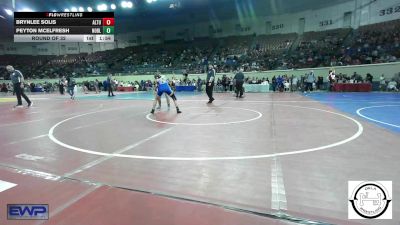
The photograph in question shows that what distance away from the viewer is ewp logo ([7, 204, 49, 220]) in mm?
3062

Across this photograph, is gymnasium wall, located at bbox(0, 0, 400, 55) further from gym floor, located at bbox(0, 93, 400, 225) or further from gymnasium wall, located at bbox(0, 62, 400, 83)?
gym floor, located at bbox(0, 93, 400, 225)

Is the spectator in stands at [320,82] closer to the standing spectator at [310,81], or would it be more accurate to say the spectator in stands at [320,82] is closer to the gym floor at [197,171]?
the standing spectator at [310,81]

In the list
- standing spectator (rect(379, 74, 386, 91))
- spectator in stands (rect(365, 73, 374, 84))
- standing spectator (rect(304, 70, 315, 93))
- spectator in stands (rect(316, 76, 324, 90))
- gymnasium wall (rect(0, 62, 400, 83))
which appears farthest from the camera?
spectator in stands (rect(316, 76, 324, 90))

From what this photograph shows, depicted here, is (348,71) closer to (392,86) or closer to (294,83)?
(392,86)

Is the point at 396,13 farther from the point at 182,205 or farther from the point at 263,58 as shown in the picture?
the point at 182,205

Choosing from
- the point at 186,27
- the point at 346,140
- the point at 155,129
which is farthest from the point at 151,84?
the point at 346,140

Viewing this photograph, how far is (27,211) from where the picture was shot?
3.18 metres

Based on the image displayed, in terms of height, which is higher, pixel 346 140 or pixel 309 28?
pixel 309 28

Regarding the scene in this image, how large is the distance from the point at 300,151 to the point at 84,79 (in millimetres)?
40695

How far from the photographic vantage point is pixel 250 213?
306 centimetres

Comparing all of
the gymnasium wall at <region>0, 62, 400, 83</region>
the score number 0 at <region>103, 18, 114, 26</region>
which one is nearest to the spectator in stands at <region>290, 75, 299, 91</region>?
the gymnasium wall at <region>0, 62, 400, 83</region>
